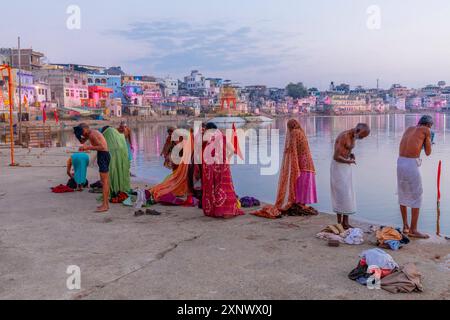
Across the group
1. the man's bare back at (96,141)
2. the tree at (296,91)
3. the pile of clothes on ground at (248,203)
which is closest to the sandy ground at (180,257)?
the pile of clothes on ground at (248,203)

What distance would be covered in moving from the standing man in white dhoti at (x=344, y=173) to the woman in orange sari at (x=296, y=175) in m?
0.80

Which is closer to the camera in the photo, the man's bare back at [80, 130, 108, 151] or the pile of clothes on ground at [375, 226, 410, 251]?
the pile of clothes on ground at [375, 226, 410, 251]

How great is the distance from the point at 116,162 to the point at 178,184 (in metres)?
1.20

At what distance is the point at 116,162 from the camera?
8117mm

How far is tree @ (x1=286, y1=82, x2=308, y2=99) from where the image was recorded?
523ft

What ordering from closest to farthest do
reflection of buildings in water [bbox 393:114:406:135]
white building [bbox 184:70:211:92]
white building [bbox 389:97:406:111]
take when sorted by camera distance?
reflection of buildings in water [bbox 393:114:406:135] → white building [bbox 184:70:211:92] → white building [bbox 389:97:406:111]

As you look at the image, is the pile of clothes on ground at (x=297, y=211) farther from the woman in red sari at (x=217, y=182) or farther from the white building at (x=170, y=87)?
the white building at (x=170, y=87)

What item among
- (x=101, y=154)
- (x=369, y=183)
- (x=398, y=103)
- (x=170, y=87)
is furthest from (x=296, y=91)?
(x=101, y=154)

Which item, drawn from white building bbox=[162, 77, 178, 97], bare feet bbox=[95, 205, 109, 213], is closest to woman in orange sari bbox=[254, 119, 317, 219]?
bare feet bbox=[95, 205, 109, 213]

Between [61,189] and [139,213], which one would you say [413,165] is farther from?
[61,189]

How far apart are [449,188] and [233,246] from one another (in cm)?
1001

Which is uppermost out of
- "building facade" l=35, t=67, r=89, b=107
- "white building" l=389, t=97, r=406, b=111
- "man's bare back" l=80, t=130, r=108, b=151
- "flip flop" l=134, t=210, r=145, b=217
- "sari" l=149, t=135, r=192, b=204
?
"white building" l=389, t=97, r=406, b=111

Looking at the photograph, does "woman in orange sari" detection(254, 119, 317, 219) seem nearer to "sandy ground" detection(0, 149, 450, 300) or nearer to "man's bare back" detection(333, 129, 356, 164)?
"sandy ground" detection(0, 149, 450, 300)

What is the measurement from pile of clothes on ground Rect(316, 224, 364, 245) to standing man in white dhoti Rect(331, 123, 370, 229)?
1.05 ft
